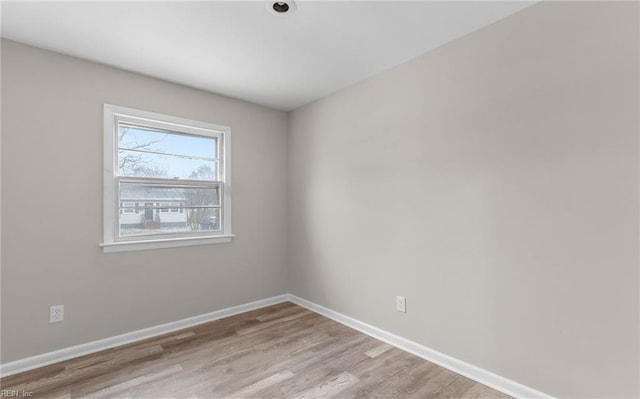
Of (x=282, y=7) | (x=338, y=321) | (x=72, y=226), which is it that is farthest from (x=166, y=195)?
(x=338, y=321)

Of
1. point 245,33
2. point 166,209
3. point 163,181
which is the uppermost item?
point 245,33

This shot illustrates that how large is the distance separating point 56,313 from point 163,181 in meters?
1.33

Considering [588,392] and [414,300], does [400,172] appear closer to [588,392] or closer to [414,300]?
[414,300]

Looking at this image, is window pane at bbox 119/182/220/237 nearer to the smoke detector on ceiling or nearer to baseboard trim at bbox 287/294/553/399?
baseboard trim at bbox 287/294/553/399

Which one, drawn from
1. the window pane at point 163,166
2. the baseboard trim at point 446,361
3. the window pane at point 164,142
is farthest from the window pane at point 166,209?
the baseboard trim at point 446,361

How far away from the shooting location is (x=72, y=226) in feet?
8.01

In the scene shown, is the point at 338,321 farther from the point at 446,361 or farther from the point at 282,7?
the point at 282,7

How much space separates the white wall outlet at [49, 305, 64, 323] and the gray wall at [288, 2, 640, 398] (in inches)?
96.9

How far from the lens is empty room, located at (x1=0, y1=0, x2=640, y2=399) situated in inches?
66.5

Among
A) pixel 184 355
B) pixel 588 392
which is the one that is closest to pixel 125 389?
pixel 184 355

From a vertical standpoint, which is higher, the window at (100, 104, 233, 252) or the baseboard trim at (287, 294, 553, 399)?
the window at (100, 104, 233, 252)

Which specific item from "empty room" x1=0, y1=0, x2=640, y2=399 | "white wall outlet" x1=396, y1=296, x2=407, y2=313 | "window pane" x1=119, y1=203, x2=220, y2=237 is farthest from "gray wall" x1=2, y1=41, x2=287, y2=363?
"white wall outlet" x1=396, y1=296, x2=407, y2=313

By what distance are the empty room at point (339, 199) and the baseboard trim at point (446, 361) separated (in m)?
0.01

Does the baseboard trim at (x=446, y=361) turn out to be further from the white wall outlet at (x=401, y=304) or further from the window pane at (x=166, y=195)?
the window pane at (x=166, y=195)
